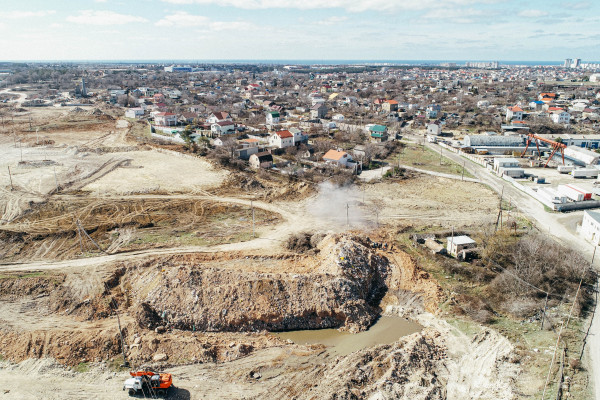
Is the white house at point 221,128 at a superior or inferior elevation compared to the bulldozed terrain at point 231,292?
superior

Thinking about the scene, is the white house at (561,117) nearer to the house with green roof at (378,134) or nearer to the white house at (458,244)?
the house with green roof at (378,134)

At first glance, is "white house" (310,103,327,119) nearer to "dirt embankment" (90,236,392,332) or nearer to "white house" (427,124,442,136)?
"white house" (427,124,442,136)

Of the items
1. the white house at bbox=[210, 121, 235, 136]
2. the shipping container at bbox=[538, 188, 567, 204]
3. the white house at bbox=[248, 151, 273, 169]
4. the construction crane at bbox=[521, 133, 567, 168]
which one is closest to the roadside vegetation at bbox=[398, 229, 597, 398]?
the shipping container at bbox=[538, 188, 567, 204]

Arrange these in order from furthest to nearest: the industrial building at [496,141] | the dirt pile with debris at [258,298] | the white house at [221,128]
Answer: the white house at [221,128]
the industrial building at [496,141]
the dirt pile with debris at [258,298]

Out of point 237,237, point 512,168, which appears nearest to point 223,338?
point 237,237

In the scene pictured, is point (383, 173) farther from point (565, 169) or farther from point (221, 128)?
point (221, 128)

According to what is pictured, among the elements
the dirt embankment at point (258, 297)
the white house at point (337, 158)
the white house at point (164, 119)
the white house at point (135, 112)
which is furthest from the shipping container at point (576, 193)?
the white house at point (135, 112)
